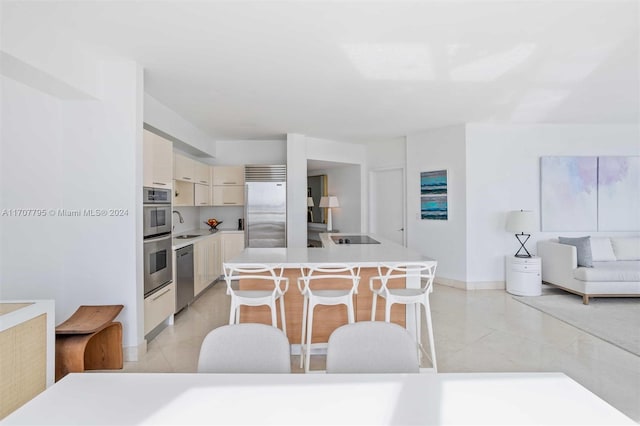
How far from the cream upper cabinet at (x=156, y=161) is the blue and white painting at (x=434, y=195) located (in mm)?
4330

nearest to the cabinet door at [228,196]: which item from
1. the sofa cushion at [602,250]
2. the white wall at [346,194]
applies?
the white wall at [346,194]

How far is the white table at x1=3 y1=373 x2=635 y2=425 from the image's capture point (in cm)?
100

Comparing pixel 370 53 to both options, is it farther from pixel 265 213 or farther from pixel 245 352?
pixel 265 213

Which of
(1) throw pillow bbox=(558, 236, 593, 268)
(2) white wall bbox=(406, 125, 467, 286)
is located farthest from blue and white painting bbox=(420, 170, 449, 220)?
(1) throw pillow bbox=(558, 236, 593, 268)

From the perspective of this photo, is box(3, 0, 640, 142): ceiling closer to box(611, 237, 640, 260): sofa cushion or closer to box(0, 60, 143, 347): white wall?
box(0, 60, 143, 347): white wall

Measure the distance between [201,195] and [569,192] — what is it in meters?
6.32

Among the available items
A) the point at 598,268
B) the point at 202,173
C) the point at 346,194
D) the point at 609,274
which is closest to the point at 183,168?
the point at 202,173

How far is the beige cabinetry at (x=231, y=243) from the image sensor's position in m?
6.22

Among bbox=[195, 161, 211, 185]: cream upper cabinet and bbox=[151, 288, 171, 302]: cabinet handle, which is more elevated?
bbox=[195, 161, 211, 185]: cream upper cabinet

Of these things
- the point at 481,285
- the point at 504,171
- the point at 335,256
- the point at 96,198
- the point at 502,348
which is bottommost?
the point at 502,348

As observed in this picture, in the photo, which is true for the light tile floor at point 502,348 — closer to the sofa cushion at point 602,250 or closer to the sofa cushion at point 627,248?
the sofa cushion at point 602,250

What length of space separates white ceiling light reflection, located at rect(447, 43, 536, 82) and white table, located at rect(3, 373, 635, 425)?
107 inches

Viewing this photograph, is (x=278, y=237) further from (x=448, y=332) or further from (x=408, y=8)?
(x=408, y=8)

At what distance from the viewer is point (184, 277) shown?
4383 mm
